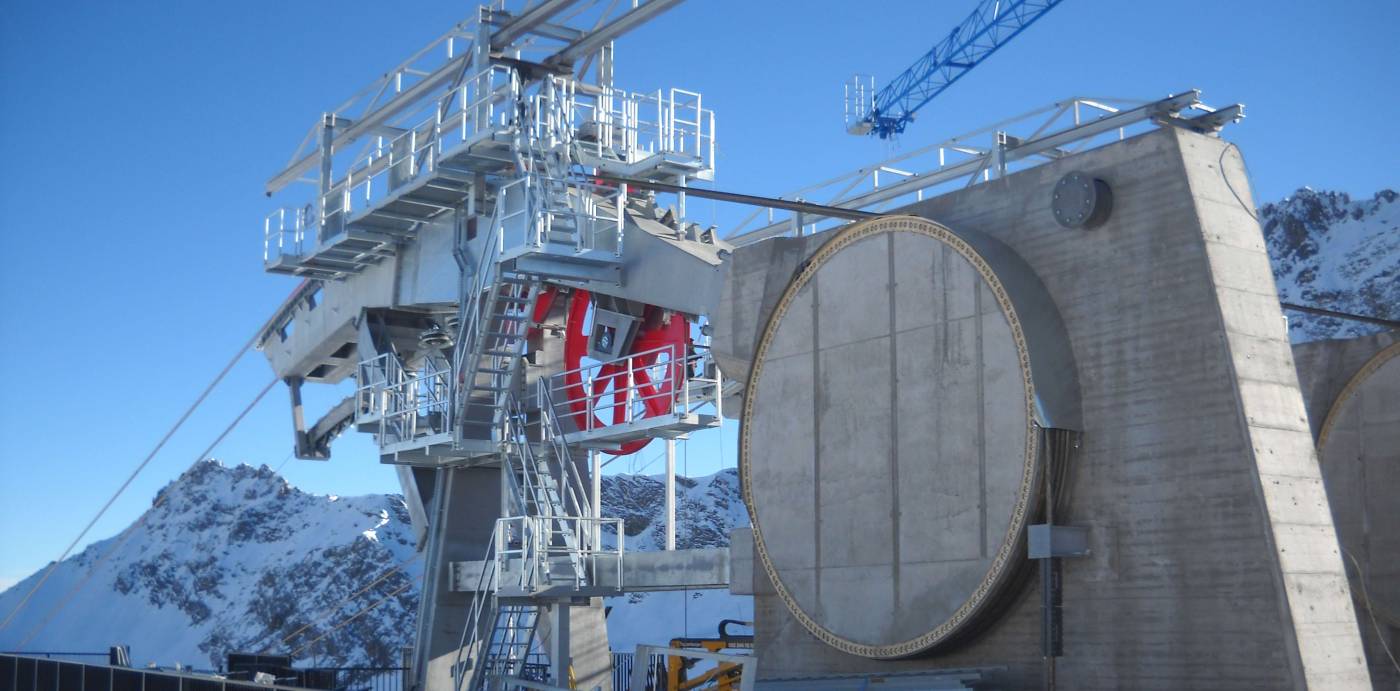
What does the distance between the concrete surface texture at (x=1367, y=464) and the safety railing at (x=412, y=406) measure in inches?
518

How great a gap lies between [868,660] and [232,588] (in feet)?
327

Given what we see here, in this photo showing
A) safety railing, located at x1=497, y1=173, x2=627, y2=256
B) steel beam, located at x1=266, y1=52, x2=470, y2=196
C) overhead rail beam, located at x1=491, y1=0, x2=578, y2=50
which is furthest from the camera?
steel beam, located at x1=266, y1=52, x2=470, y2=196

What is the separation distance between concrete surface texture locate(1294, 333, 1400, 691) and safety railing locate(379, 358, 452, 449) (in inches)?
518

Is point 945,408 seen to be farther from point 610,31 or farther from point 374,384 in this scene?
point 374,384

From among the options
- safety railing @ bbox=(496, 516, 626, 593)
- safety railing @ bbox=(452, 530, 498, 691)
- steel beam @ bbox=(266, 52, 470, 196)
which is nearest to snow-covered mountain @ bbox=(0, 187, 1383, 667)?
steel beam @ bbox=(266, 52, 470, 196)

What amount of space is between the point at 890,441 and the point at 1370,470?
9420 millimetres

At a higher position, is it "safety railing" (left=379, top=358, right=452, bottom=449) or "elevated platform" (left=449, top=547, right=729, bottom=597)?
"safety railing" (left=379, top=358, right=452, bottom=449)

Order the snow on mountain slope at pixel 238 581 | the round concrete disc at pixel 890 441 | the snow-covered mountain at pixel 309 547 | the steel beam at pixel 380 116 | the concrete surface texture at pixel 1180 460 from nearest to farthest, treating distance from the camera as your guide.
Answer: the concrete surface texture at pixel 1180 460 → the round concrete disc at pixel 890 441 → the steel beam at pixel 380 116 → the snow-covered mountain at pixel 309 547 → the snow on mountain slope at pixel 238 581

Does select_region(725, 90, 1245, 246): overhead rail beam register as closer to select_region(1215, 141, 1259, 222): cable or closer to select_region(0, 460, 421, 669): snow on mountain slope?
select_region(1215, 141, 1259, 222): cable

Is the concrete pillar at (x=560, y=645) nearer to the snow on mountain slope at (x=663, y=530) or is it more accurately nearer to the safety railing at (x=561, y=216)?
the safety railing at (x=561, y=216)

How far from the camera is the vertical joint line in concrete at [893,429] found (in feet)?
46.1

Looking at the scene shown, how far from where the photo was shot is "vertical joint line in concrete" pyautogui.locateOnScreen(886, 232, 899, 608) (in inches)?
553

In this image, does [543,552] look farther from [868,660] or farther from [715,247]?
[868,660]

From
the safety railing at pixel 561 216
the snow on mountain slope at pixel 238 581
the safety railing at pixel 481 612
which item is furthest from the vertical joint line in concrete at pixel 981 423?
the snow on mountain slope at pixel 238 581
